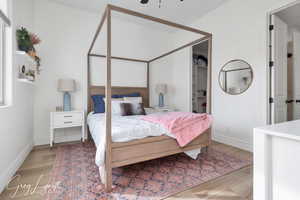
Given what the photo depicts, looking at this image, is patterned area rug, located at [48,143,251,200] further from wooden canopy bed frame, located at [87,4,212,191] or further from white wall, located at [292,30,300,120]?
white wall, located at [292,30,300,120]

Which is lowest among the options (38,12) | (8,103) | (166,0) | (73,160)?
(73,160)

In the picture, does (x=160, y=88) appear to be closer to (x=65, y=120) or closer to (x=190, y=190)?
(x=65, y=120)

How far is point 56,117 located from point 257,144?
307cm

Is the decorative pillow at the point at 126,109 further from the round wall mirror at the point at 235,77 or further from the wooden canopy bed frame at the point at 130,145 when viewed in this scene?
the round wall mirror at the point at 235,77

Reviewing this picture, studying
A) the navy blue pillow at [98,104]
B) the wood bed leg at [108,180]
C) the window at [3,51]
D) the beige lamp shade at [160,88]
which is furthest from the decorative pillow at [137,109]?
the window at [3,51]

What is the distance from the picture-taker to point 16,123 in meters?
1.96

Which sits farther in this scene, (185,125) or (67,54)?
(67,54)

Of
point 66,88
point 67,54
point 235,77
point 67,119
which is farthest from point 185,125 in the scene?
point 67,54

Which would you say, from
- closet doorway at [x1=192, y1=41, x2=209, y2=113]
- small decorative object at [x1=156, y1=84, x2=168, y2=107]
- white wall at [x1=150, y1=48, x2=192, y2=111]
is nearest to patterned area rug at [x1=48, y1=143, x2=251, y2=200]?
small decorative object at [x1=156, y1=84, x2=168, y2=107]

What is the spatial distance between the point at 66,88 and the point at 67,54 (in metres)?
0.83

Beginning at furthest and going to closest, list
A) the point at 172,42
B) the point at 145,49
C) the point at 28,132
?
1. the point at 172,42
2. the point at 145,49
3. the point at 28,132

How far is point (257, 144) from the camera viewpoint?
2.90 ft

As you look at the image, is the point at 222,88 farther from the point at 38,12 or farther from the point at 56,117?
the point at 38,12

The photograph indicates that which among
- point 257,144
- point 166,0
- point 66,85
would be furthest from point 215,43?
point 66,85
